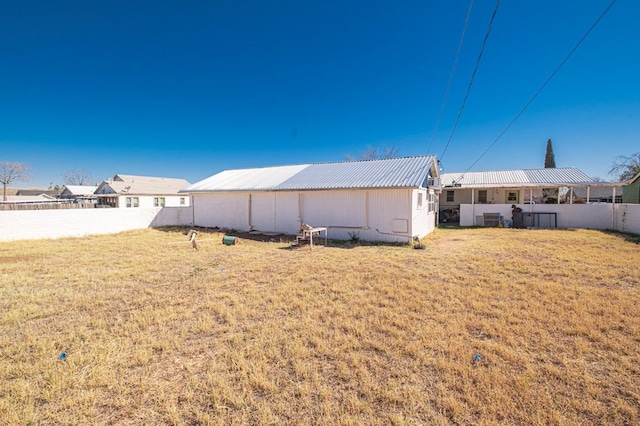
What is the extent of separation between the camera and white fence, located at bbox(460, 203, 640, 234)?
1307 centimetres

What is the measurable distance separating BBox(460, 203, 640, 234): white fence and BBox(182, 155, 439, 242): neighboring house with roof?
4.81 metres

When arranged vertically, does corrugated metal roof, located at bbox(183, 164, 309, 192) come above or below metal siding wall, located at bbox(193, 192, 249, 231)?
above

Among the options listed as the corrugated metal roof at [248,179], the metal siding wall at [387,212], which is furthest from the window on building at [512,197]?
the corrugated metal roof at [248,179]

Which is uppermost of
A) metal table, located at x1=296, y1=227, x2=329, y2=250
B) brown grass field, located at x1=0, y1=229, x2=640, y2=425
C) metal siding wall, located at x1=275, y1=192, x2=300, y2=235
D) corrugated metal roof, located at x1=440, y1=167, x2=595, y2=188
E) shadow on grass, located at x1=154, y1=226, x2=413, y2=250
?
corrugated metal roof, located at x1=440, y1=167, x2=595, y2=188

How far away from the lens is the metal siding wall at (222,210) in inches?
610

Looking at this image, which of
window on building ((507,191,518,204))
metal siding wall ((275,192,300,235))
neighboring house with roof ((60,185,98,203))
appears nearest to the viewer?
metal siding wall ((275,192,300,235))

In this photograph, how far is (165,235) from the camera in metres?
14.0

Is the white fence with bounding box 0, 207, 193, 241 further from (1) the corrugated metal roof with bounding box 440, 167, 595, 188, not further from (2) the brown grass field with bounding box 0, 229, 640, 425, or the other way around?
(1) the corrugated metal roof with bounding box 440, 167, 595, 188

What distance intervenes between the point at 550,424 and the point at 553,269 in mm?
6018

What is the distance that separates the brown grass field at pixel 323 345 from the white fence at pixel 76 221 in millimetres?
6482

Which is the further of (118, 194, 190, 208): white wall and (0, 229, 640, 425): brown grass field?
(118, 194, 190, 208): white wall

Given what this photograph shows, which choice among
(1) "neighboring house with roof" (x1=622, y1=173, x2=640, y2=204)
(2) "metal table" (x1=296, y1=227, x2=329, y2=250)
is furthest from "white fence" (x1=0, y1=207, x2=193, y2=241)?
(1) "neighboring house with roof" (x1=622, y1=173, x2=640, y2=204)

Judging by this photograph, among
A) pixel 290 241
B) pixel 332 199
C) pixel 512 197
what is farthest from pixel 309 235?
pixel 512 197

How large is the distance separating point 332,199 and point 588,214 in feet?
45.2
